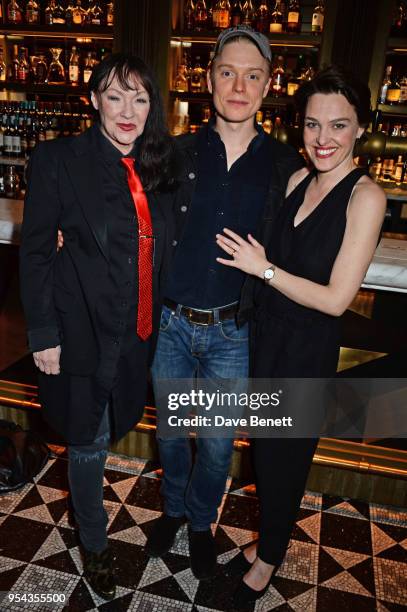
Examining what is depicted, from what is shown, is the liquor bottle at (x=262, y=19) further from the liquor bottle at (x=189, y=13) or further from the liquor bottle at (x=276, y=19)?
the liquor bottle at (x=189, y=13)

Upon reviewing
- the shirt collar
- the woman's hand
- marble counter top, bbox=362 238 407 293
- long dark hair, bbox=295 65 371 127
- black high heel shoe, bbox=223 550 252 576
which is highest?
long dark hair, bbox=295 65 371 127

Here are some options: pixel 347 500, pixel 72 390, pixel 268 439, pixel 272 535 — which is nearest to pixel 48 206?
pixel 72 390

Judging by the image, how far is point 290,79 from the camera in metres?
4.17

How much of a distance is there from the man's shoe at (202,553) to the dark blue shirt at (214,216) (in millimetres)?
783

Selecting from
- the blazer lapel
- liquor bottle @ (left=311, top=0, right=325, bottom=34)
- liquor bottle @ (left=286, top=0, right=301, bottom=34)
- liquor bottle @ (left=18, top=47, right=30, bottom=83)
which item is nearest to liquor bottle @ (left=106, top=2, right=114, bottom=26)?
liquor bottle @ (left=18, top=47, right=30, bottom=83)

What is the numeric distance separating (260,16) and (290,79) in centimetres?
50

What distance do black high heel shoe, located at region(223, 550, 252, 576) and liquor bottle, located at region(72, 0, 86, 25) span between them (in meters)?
4.09

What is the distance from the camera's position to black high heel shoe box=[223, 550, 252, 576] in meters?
1.74

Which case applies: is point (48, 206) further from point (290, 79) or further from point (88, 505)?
point (290, 79)

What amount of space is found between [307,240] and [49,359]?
29.5 inches

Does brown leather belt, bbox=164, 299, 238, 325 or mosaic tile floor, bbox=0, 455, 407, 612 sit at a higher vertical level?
brown leather belt, bbox=164, 299, 238, 325

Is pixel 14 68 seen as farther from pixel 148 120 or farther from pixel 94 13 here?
pixel 148 120

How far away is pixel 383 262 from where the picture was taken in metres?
1.70

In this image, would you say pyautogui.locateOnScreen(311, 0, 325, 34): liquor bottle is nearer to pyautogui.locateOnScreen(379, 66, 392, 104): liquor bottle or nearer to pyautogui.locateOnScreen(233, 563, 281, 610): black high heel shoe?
pyautogui.locateOnScreen(379, 66, 392, 104): liquor bottle
